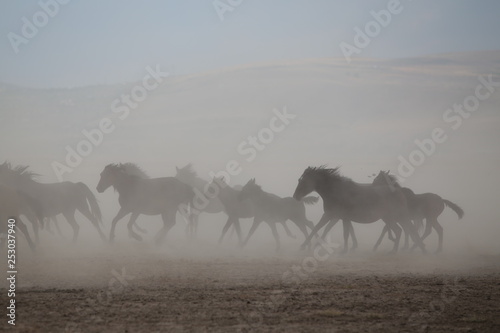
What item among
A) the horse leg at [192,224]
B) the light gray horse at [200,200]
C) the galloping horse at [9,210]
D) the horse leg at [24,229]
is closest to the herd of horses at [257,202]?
the horse leg at [192,224]

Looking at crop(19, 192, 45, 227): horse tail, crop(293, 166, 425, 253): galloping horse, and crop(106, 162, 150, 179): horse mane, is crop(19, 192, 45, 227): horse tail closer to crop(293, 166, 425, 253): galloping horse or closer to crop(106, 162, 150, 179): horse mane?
crop(106, 162, 150, 179): horse mane

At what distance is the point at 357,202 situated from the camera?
17281 mm

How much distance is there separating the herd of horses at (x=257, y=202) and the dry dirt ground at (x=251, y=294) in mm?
2103

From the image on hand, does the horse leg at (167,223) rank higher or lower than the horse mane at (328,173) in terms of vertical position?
lower

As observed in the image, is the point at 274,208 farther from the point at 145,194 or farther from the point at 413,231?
the point at 413,231

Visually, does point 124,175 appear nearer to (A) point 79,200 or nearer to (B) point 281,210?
(A) point 79,200

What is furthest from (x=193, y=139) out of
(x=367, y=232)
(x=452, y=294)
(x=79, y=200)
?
(x=452, y=294)

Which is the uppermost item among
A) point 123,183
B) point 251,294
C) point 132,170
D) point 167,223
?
point 132,170

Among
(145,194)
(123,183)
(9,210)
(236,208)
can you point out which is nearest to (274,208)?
(236,208)

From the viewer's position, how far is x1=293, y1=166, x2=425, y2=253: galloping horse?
17.2 m

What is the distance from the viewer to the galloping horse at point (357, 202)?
1722cm

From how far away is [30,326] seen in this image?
7.96 m

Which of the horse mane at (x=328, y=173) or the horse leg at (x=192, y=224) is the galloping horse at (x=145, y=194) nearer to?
the horse leg at (x=192, y=224)

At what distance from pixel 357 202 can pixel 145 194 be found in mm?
5737
